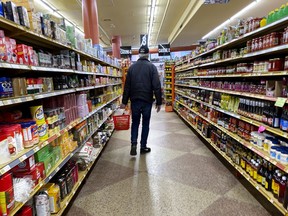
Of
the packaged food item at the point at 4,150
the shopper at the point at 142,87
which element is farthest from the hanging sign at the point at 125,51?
the packaged food item at the point at 4,150

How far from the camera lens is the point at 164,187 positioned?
2.76 m

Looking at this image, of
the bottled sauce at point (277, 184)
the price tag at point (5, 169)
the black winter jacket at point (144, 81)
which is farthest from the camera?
the black winter jacket at point (144, 81)

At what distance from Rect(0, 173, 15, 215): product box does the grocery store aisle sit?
0.99m

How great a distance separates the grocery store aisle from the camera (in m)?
2.29

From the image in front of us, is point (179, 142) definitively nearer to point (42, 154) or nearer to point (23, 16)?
point (42, 154)

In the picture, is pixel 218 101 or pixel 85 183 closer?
pixel 85 183

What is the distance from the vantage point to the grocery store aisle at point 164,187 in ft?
7.50

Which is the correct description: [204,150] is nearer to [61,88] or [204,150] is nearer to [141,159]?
[141,159]

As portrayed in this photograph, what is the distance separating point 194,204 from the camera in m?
2.37

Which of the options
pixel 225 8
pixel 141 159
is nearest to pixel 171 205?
pixel 141 159

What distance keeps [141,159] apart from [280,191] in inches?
89.0

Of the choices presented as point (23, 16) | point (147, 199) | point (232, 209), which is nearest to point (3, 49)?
point (23, 16)

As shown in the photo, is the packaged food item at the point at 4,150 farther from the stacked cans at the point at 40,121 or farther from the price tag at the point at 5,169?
the stacked cans at the point at 40,121

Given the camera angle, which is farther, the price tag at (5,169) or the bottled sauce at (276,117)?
the bottled sauce at (276,117)
